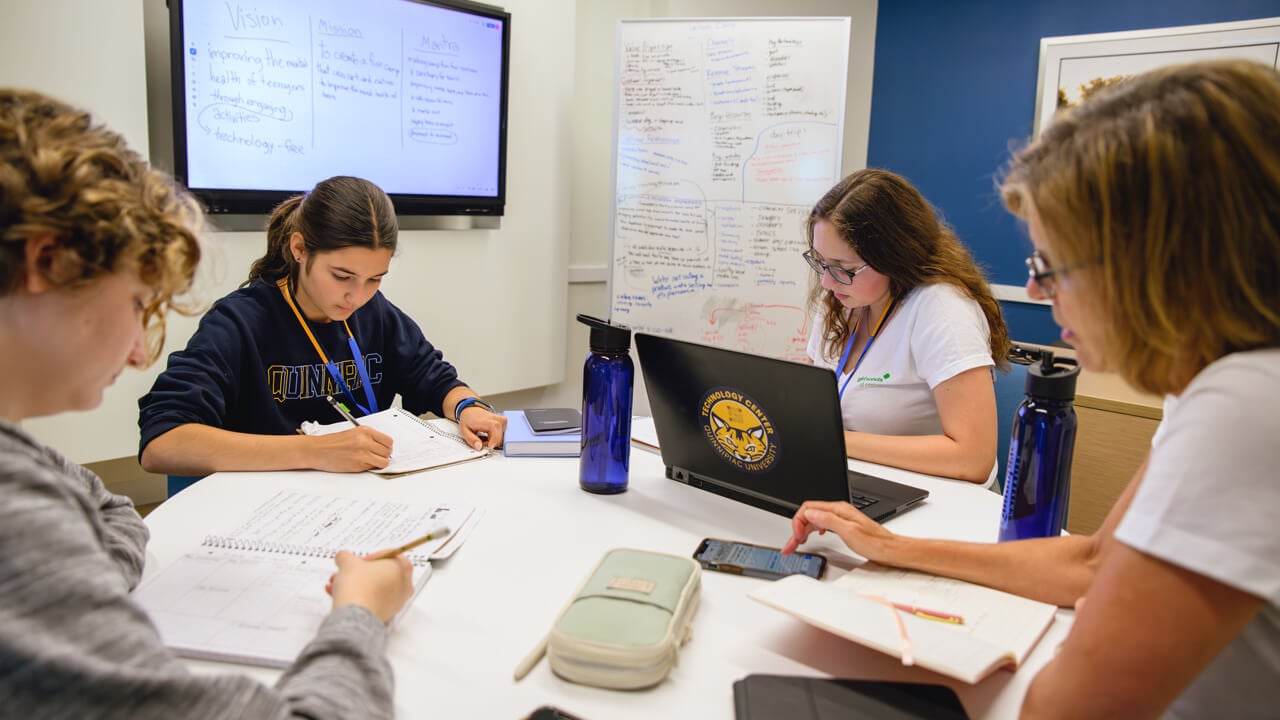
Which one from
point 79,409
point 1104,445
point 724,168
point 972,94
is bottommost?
point 1104,445

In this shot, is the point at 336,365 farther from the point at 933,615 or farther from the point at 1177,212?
the point at 1177,212

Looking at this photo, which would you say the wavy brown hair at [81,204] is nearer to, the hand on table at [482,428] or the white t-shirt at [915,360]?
the hand on table at [482,428]

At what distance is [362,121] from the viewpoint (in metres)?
3.03

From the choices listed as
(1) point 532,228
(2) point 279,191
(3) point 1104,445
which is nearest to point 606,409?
(2) point 279,191

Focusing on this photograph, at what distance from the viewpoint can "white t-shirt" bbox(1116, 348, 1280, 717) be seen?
25.9 inches

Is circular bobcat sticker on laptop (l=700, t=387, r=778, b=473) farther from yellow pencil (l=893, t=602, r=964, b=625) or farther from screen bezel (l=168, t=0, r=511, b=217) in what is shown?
screen bezel (l=168, t=0, r=511, b=217)

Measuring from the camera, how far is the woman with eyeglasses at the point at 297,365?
1.51 meters

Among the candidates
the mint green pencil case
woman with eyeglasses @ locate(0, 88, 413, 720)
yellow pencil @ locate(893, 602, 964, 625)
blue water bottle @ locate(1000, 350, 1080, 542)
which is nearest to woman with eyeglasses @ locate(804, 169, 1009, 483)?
blue water bottle @ locate(1000, 350, 1080, 542)

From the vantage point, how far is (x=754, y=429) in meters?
1.32

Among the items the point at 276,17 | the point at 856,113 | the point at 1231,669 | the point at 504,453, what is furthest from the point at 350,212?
the point at 856,113

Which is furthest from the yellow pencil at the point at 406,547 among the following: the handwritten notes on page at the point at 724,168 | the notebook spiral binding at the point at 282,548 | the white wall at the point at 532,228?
the handwritten notes on page at the point at 724,168

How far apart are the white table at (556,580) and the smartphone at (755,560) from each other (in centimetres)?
2

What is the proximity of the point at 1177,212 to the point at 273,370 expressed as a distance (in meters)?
1.68

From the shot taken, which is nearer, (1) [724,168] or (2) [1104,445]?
(2) [1104,445]
